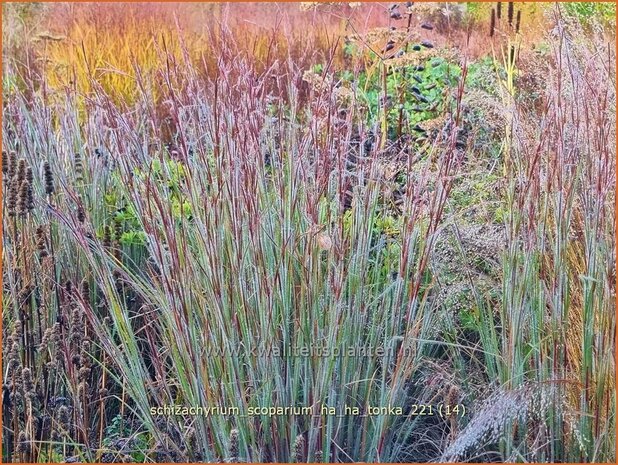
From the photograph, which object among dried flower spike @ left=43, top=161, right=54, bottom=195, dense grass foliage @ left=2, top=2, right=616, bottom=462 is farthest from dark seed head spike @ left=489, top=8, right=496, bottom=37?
dried flower spike @ left=43, top=161, right=54, bottom=195

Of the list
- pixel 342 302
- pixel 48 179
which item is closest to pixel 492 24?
pixel 342 302

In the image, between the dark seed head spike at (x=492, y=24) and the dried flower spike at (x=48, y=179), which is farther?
the dark seed head spike at (x=492, y=24)

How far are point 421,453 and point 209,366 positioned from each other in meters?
0.83

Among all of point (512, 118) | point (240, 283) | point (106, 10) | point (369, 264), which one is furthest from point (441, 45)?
point (106, 10)

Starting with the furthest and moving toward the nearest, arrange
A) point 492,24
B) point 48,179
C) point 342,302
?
point 492,24 < point 48,179 < point 342,302

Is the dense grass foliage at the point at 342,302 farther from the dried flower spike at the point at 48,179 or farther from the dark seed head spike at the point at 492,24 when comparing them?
the dark seed head spike at the point at 492,24

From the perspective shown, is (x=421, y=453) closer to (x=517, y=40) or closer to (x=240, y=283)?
(x=240, y=283)

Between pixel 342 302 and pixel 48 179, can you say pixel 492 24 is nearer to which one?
pixel 342 302

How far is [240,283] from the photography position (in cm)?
262

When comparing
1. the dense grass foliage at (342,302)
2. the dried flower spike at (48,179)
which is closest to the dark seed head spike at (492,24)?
the dense grass foliage at (342,302)

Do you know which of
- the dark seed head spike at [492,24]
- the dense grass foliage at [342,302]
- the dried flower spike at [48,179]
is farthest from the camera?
the dark seed head spike at [492,24]

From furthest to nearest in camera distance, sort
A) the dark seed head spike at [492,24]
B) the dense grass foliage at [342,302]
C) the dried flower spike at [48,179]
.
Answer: the dark seed head spike at [492,24], the dried flower spike at [48,179], the dense grass foliage at [342,302]

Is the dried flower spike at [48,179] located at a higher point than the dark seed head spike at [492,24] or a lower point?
lower

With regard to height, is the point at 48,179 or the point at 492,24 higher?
the point at 492,24
